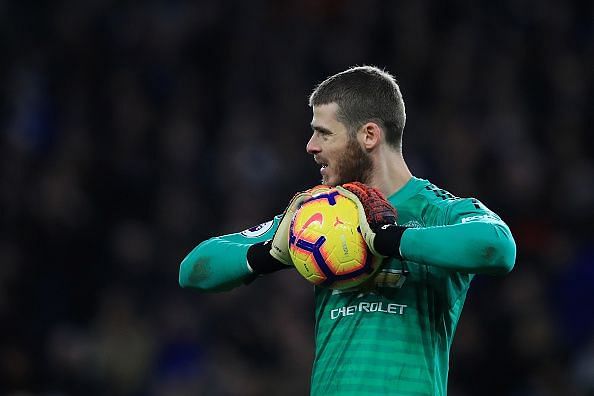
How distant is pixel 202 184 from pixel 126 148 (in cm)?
85

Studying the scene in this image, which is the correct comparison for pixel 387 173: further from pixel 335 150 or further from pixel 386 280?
pixel 386 280

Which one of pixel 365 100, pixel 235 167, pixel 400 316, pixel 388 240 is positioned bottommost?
pixel 235 167

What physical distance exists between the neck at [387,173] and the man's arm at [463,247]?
49cm

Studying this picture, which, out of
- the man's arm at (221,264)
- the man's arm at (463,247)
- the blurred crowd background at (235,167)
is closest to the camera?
the man's arm at (463,247)

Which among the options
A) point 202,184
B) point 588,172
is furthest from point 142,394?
point 588,172

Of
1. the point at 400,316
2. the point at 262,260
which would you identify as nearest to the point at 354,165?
the point at 262,260

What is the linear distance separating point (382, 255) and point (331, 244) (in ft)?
0.61

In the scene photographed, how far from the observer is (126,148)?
1086 cm

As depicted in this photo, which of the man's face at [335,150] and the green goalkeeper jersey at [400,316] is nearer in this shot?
the green goalkeeper jersey at [400,316]

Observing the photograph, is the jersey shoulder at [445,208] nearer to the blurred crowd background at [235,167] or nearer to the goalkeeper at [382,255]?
the goalkeeper at [382,255]

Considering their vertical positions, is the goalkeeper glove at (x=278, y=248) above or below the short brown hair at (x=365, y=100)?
below

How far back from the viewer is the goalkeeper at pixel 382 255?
157 inches

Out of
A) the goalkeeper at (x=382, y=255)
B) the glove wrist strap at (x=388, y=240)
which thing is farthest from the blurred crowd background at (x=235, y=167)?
the glove wrist strap at (x=388, y=240)

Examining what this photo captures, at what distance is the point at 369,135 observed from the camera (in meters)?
4.42
